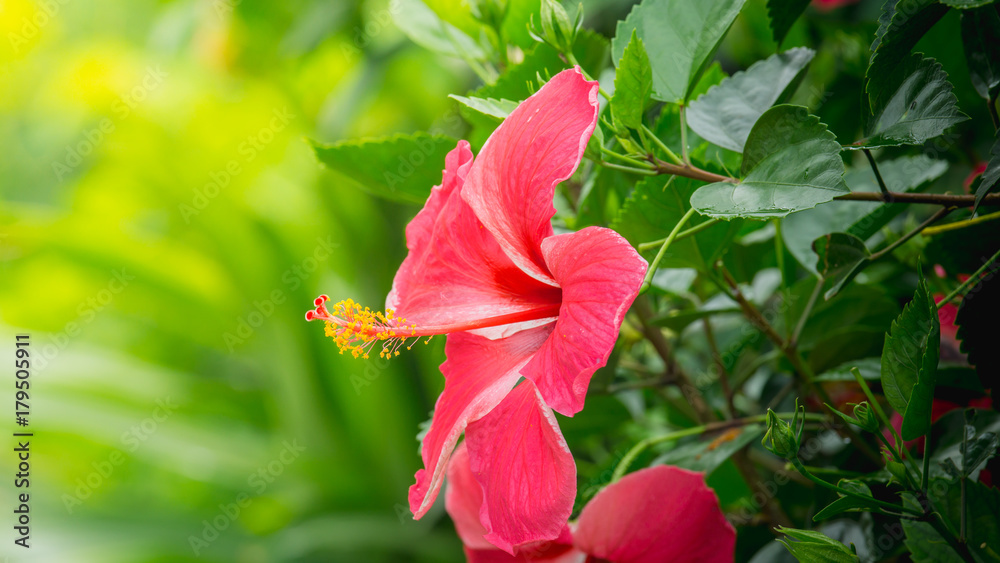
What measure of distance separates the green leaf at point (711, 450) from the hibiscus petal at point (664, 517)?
3 cm

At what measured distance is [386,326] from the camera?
0.40 metres

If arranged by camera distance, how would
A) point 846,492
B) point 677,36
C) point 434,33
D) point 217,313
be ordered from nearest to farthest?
point 846,492
point 677,36
point 434,33
point 217,313

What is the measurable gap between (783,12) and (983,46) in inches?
4.1

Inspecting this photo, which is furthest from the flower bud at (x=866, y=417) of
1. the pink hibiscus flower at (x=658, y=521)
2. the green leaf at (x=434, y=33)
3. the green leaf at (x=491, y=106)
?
the green leaf at (x=434, y=33)

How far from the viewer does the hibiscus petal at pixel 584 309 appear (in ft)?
0.93

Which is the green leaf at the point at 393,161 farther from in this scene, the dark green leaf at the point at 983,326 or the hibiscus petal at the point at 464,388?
the dark green leaf at the point at 983,326

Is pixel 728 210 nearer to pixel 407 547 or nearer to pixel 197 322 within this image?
pixel 407 547

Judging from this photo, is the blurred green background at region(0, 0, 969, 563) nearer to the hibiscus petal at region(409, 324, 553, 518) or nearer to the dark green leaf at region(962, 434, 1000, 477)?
the hibiscus petal at region(409, 324, 553, 518)

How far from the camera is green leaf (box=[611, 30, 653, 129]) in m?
0.33

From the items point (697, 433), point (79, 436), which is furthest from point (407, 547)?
point (697, 433)

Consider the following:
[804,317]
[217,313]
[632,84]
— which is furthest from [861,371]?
[217,313]

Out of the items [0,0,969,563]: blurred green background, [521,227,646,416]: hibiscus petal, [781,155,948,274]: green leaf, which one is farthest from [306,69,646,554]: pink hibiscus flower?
[0,0,969,563]: blurred green background

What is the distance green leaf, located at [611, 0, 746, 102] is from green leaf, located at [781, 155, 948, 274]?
161mm

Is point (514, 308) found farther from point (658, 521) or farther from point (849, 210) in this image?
point (849, 210)
